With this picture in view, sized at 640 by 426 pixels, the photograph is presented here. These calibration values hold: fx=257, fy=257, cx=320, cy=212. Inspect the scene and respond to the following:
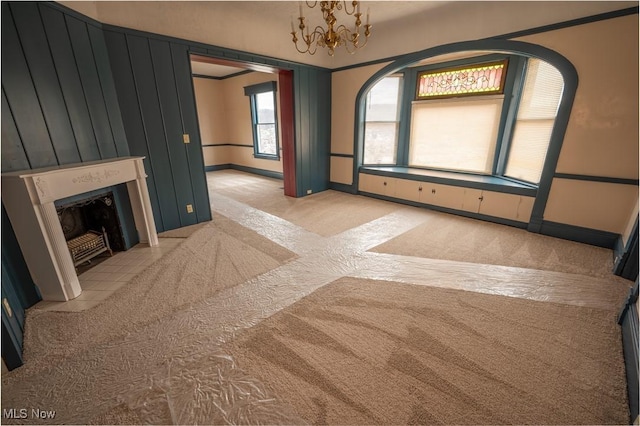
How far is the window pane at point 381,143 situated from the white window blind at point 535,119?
196 centimetres

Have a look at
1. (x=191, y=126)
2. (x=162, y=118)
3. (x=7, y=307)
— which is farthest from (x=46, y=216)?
(x=191, y=126)

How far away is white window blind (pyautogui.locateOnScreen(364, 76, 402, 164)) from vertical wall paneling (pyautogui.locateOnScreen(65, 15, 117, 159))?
4096mm

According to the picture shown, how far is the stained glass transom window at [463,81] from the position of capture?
12.9ft

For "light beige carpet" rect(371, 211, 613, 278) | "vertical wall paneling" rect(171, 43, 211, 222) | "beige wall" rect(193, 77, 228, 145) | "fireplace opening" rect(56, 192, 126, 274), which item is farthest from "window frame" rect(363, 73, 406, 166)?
"beige wall" rect(193, 77, 228, 145)

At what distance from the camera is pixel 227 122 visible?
8273 millimetres

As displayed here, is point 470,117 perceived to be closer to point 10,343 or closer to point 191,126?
point 191,126

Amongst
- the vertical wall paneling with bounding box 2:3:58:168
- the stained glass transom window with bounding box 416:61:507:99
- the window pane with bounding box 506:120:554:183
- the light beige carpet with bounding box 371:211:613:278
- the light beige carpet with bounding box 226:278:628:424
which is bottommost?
the light beige carpet with bounding box 226:278:628:424

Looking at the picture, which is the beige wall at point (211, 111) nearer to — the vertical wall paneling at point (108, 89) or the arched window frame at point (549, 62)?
the vertical wall paneling at point (108, 89)

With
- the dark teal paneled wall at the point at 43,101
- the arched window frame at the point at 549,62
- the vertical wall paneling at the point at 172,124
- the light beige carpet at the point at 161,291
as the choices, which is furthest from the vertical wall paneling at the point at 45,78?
the arched window frame at the point at 549,62

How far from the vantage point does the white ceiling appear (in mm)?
2795

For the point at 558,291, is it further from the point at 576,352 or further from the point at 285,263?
the point at 285,263

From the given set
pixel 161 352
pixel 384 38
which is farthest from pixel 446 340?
pixel 384 38

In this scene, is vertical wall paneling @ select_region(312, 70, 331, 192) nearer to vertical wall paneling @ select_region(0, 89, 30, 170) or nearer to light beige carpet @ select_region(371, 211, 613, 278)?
light beige carpet @ select_region(371, 211, 613, 278)

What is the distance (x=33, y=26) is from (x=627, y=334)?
4.93m
